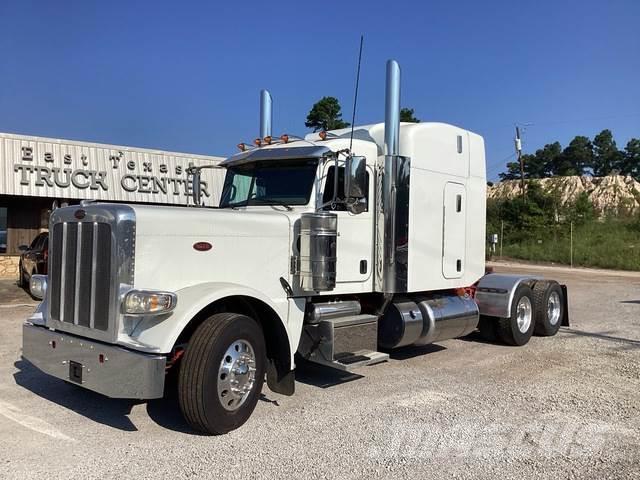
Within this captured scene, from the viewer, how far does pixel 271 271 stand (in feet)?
18.5

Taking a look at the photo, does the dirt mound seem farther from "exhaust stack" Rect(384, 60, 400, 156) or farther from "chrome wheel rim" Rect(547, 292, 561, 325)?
"exhaust stack" Rect(384, 60, 400, 156)

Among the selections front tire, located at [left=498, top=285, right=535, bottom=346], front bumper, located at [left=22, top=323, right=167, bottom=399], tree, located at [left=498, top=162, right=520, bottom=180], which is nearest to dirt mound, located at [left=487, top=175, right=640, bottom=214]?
tree, located at [left=498, top=162, right=520, bottom=180]

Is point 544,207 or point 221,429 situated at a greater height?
point 544,207

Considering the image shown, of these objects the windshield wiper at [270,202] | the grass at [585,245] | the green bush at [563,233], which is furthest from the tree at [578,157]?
the windshield wiper at [270,202]

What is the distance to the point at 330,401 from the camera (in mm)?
5891

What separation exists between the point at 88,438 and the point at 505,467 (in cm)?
329

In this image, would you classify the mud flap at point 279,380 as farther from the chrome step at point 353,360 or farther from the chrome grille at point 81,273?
the chrome grille at point 81,273

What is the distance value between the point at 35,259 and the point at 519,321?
1156 cm

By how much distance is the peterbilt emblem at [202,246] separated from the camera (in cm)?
504

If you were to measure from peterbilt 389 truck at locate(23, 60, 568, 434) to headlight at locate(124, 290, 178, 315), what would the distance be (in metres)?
0.01

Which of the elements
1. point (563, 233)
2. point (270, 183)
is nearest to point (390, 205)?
point (270, 183)

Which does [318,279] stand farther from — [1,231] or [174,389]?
[1,231]

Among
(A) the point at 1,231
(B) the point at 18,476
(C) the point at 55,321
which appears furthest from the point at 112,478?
(A) the point at 1,231

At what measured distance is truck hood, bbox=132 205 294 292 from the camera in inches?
187
